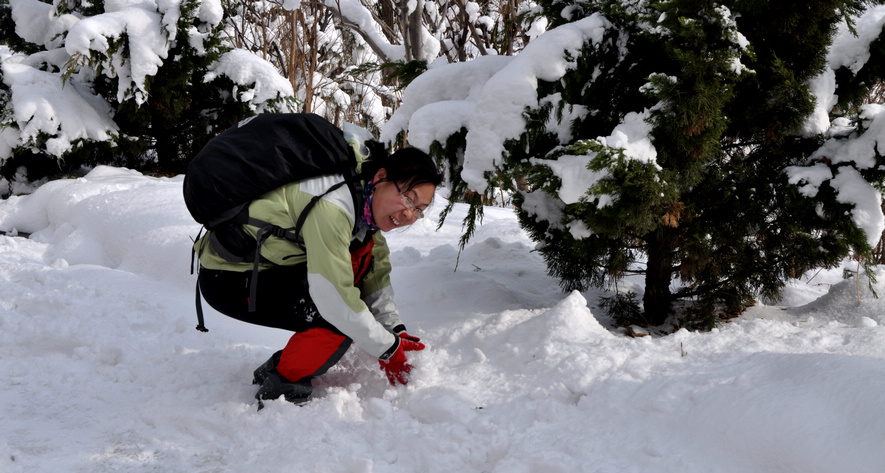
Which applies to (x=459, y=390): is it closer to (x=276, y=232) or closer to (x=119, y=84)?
(x=276, y=232)

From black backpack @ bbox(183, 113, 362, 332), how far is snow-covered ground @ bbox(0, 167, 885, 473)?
57cm

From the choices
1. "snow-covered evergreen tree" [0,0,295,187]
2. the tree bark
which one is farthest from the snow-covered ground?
"snow-covered evergreen tree" [0,0,295,187]

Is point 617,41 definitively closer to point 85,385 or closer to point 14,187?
point 85,385

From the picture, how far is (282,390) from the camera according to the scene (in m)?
2.26

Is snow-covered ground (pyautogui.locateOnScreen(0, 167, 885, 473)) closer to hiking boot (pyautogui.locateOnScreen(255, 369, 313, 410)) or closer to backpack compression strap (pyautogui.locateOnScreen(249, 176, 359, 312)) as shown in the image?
hiking boot (pyautogui.locateOnScreen(255, 369, 313, 410))

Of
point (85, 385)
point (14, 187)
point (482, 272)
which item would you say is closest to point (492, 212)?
point (482, 272)

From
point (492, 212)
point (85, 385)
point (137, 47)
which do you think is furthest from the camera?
point (492, 212)

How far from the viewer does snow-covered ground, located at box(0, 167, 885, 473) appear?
1.69 metres

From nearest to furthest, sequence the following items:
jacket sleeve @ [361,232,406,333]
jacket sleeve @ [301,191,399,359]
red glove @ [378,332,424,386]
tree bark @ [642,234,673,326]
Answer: jacket sleeve @ [301,191,399,359]
red glove @ [378,332,424,386]
jacket sleeve @ [361,232,406,333]
tree bark @ [642,234,673,326]

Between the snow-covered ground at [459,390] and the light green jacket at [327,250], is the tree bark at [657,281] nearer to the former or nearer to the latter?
the snow-covered ground at [459,390]

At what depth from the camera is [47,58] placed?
562 centimetres

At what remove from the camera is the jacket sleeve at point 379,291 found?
2.55m

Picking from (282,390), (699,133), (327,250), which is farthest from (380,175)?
(699,133)

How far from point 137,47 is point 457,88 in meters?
3.53
